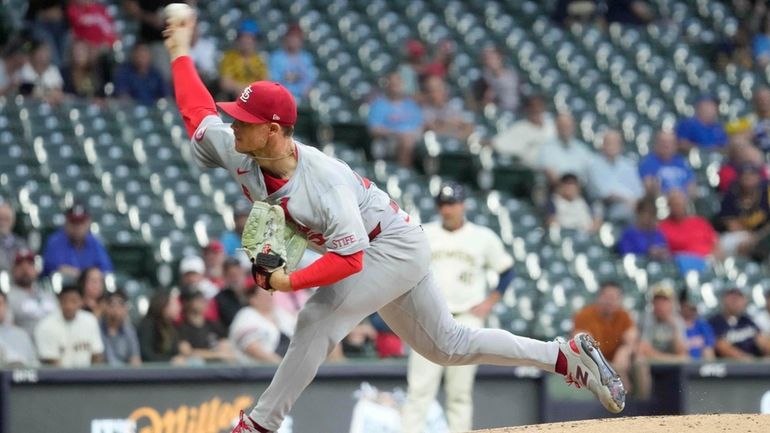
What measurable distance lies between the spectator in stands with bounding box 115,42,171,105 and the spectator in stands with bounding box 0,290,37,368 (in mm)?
3819

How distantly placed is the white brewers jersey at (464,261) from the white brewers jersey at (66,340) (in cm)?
223

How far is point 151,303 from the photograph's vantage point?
9.85 meters

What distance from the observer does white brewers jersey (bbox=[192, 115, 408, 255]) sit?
5793mm

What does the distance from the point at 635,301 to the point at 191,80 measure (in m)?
6.69

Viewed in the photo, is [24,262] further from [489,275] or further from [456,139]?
[456,139]

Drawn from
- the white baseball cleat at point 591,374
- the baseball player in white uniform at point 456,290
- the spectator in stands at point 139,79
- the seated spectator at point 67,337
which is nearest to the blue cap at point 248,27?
the spectator in stands at point 139,79

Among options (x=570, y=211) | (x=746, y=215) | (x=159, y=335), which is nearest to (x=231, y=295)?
(x=159, y=335)

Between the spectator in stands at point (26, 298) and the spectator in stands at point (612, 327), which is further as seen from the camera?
the spectator in stands at point (612, 327)

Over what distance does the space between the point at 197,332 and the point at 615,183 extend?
5263 millimetres

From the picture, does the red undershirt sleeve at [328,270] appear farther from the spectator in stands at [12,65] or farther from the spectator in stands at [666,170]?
the spectator in stands at [666,170]

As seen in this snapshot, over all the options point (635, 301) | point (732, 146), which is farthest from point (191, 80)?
point (732, 146)

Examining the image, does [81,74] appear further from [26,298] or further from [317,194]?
[317,194]

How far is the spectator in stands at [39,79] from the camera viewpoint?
12.4m

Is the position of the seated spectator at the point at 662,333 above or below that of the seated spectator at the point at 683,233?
below
